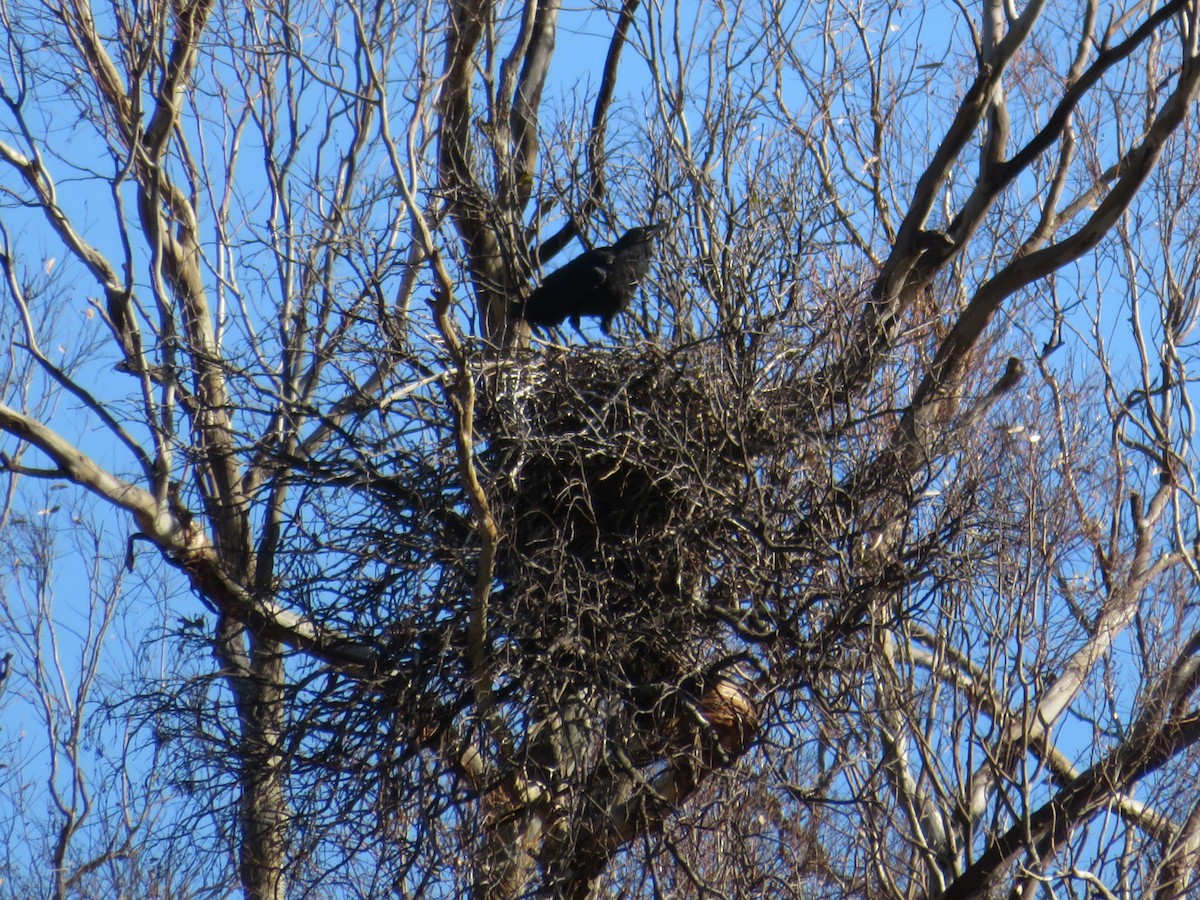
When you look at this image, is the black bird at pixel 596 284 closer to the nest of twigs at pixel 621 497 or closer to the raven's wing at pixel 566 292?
the raven's wing at pixel 566 292

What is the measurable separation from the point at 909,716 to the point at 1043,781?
126cm

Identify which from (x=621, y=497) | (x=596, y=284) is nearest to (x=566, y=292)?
(x=596, y=284)

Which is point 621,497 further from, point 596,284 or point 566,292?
point 566,292

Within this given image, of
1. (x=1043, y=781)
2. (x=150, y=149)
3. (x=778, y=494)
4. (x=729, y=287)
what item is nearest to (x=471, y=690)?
(x=778, y=494)

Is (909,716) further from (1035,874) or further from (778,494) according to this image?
(778,494)

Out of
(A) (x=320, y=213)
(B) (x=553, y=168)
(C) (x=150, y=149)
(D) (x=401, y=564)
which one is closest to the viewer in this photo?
(D) (x=401, y=564)

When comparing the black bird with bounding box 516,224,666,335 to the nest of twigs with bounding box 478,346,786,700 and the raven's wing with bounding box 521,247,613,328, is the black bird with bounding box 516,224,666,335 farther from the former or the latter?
the nest of twigs with bounding box 478,346,786,700

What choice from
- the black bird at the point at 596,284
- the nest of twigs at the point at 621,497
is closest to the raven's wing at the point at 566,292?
the black bird at the point at 596,284

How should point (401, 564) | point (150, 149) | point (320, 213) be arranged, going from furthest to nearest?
point (150, 149) → point (320, 213) → point (401, 564)

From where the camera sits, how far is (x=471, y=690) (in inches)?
168

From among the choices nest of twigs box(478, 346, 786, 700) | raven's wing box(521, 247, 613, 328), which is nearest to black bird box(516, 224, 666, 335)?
raven's wing box(521, 247, 613, 328)

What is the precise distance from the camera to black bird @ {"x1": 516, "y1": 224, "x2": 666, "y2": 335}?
5.18m

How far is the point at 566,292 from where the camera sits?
17.5 ft

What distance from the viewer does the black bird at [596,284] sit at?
5176 millimetres
